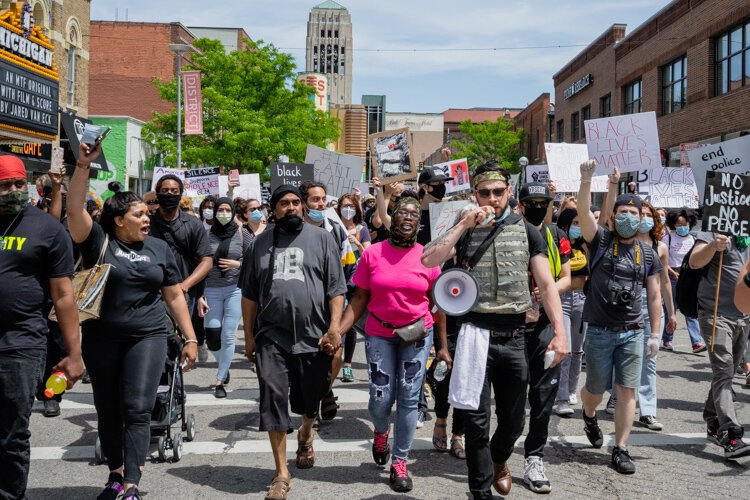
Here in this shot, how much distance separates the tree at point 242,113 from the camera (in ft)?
115

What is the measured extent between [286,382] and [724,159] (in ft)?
14.5

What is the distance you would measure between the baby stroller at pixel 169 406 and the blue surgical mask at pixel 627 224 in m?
3.36

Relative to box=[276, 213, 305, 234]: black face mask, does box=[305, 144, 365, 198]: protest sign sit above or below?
above

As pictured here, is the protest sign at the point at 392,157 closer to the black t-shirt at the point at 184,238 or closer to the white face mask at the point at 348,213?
the white face mask at the point at 348,213

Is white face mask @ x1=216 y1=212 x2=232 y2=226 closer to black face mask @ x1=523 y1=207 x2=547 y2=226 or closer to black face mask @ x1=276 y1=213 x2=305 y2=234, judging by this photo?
black face mask @ x1=276 y1=213 x2=305 y2=234

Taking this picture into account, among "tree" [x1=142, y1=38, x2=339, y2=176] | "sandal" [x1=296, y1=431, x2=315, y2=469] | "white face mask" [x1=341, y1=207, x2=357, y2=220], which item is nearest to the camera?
"sandal" [x1=296, y1=431, x2=315, y2=469]

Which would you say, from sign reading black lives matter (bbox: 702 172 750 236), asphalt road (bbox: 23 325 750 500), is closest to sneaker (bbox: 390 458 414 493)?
asphalt road (bbox: 23 325 750 500)

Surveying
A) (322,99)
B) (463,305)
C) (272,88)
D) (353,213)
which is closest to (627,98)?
(272,88)

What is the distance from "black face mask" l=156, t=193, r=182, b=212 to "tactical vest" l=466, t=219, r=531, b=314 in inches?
118

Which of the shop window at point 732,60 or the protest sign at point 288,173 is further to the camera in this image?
the shop window at point 732,60

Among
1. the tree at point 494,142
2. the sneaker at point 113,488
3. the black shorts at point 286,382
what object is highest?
the tree at point 494,142

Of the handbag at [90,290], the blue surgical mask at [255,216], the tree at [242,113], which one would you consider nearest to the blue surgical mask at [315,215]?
the handbag at [90,290]

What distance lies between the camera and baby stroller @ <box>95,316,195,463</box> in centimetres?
567

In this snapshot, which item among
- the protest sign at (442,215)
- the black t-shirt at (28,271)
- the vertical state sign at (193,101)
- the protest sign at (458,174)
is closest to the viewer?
the black t-shirt at (28,271)
